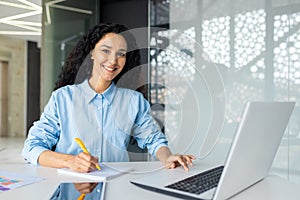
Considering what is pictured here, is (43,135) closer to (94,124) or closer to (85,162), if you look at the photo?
(94,124)

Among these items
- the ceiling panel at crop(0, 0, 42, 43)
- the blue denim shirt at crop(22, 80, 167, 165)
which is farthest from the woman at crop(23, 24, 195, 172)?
the ceiling panel at crop(0, 0, 42, 43)

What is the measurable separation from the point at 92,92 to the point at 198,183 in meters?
0.70

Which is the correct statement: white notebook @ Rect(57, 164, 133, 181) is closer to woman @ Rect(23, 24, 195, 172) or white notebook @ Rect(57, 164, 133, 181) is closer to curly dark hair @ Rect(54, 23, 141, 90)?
woman @ Rect(23, 24, 195, 172)

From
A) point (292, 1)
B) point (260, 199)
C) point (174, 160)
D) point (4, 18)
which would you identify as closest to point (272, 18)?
point (292, 1)

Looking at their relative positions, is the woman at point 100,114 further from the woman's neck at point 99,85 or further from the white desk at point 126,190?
the white desk at point 126,190

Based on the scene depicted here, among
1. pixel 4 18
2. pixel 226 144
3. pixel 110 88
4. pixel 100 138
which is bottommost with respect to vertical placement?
pixel 226 144

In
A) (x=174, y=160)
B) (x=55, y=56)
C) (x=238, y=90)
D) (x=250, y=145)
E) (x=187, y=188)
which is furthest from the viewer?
(x=55, y=56)

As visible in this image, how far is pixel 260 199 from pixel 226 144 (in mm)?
1806

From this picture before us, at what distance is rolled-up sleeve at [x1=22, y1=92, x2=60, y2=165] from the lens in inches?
49.7

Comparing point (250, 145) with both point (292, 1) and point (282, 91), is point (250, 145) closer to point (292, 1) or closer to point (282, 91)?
point (282, 91)

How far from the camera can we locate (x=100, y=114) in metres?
1.38

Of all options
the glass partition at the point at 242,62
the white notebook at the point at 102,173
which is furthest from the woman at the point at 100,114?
the glass partition at the point at 242,62

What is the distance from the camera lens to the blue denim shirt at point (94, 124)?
1351 mm

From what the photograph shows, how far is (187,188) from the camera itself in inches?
33.5
